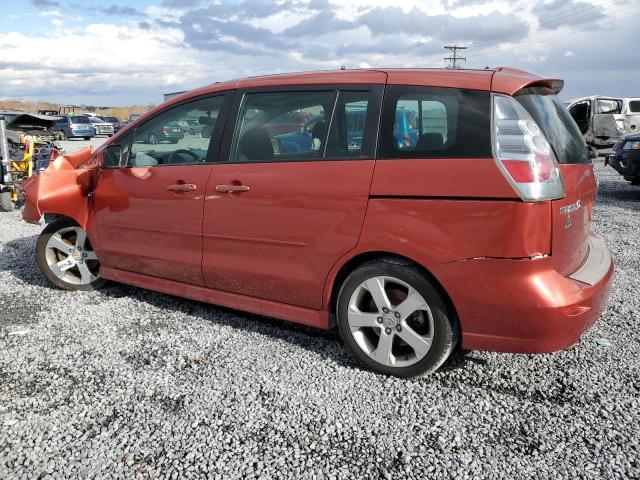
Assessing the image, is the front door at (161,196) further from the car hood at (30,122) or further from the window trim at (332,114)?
the car hood at (30,122)

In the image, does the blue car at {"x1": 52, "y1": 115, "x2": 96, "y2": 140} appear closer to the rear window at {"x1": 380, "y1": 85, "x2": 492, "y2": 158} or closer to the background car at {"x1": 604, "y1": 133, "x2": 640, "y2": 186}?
the background car at {"x1": 604, "y1": 133, "x2": 640, "y2": 186}

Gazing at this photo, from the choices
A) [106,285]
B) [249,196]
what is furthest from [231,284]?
[106,285]

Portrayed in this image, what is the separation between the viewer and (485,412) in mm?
2787

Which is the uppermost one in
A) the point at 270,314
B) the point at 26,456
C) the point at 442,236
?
the point at 442,236

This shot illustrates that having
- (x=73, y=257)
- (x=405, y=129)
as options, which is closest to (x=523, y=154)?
(x=405, y=129)

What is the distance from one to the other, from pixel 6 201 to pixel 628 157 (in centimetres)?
1128

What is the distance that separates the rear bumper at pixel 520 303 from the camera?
264 centimetres

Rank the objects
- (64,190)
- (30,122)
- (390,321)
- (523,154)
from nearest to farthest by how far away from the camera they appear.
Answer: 1. (523,154)
2. (390,321)
3. (64,190)
4. (30,122)

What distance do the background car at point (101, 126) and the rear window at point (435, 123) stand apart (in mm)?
38666

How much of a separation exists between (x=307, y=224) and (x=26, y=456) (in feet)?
6.07

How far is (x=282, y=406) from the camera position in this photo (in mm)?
2867

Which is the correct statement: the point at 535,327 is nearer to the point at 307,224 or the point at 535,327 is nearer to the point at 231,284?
the point at 307,224

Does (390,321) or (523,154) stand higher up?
(523,154)

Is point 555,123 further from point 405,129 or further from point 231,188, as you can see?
point 231,188
